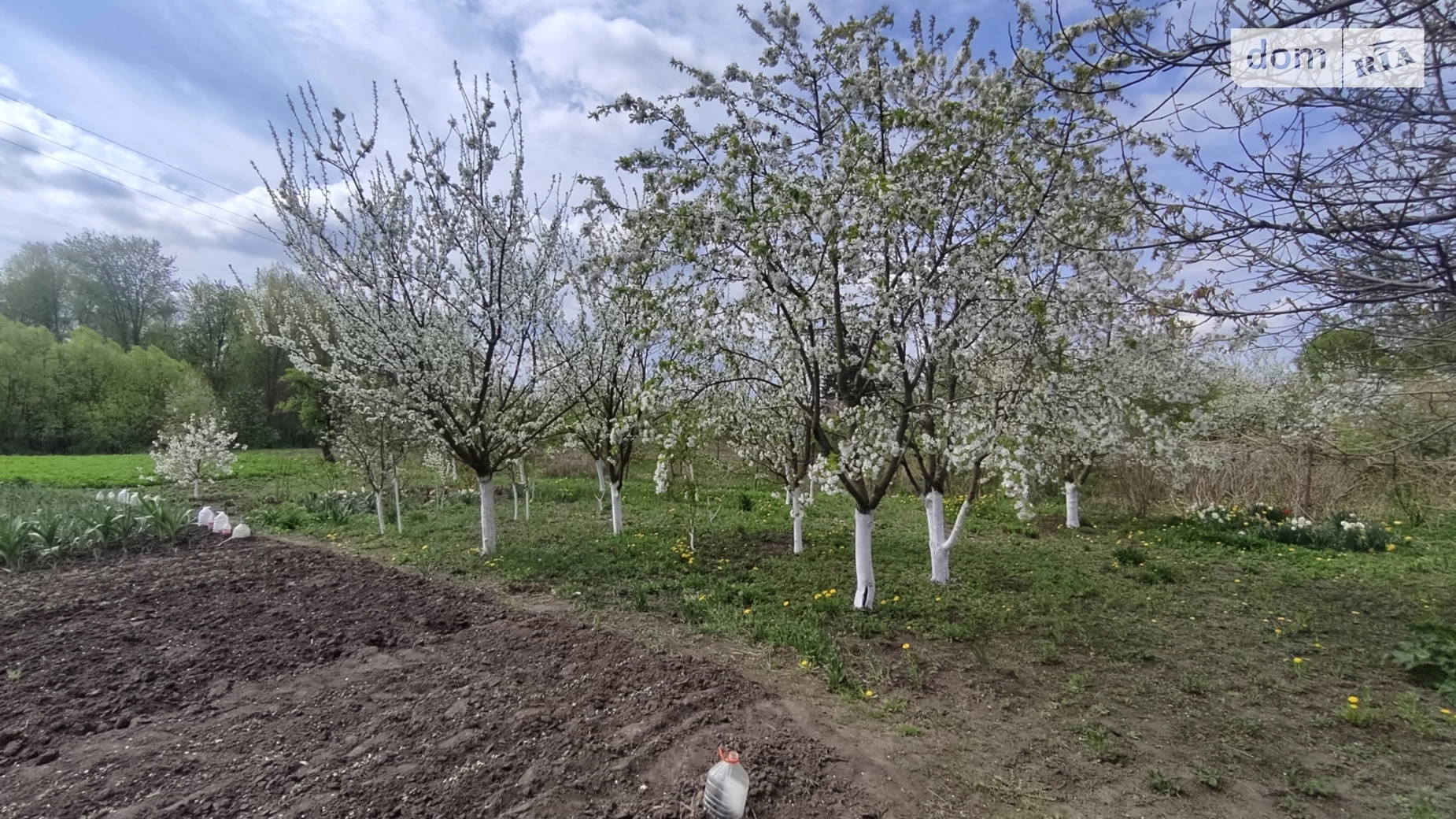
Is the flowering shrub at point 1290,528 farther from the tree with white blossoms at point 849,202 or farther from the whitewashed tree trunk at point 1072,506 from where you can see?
the tree with white blossoms at point 849,202

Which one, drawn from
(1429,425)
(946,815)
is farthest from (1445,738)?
(946,815)

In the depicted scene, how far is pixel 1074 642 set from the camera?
400cm

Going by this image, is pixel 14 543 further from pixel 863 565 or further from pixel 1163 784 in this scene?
pixel 1163 784

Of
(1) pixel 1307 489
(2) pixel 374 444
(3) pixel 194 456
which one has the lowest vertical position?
(1) pixel 1307 489

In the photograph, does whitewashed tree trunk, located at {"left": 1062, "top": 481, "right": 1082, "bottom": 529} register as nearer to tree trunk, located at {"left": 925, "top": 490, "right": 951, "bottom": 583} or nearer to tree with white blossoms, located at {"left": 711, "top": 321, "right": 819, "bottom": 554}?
tree with white blossoms, located at {"left": 711, "top": 321, "right": 819, "bottom": 554}

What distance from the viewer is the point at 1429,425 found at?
351 centimetres

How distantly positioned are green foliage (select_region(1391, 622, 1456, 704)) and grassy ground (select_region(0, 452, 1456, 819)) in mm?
99

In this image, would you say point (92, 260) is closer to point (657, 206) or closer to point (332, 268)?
point (332, 268)

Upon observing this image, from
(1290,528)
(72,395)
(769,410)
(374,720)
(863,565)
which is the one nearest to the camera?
(374,720)

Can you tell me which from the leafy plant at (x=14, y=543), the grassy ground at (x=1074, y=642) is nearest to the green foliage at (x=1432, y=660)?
the grassy ground at (x=1074, y=642)

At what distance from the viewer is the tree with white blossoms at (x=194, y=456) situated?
11.2 m

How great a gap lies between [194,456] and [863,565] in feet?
42.7

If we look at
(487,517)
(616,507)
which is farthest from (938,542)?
(487,517)

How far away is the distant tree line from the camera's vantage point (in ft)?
66.1
